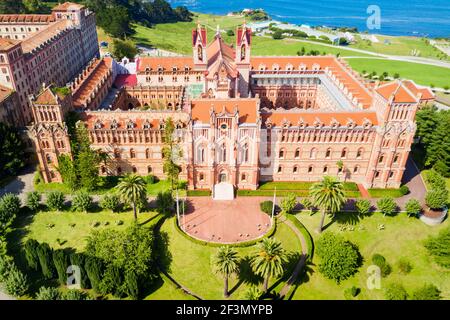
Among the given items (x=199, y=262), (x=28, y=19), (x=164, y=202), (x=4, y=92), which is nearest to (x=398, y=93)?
(x=199, y=262)

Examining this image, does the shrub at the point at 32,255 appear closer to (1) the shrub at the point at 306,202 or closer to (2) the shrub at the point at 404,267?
(1) the shrub at the point at 306,202

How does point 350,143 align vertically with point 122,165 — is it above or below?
above

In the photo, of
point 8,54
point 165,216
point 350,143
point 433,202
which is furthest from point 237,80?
point 8,54

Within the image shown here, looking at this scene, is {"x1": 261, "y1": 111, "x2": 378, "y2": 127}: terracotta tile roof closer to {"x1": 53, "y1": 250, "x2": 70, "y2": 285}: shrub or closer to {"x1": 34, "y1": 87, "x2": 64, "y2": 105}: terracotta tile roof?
{"x1": 34, "y1": 87, "x2": 64, "y2": 105}: terracotta tile roof

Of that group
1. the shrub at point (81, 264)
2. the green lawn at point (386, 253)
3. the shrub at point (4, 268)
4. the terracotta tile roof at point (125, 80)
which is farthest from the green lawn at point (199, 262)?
the terracotta tile roof at point (125, 80)

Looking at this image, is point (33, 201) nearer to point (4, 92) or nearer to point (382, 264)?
point (4, 92)

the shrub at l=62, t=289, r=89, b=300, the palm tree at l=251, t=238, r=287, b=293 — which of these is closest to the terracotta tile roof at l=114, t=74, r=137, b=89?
the shrub at l=62, t=289, r=89, b=300
